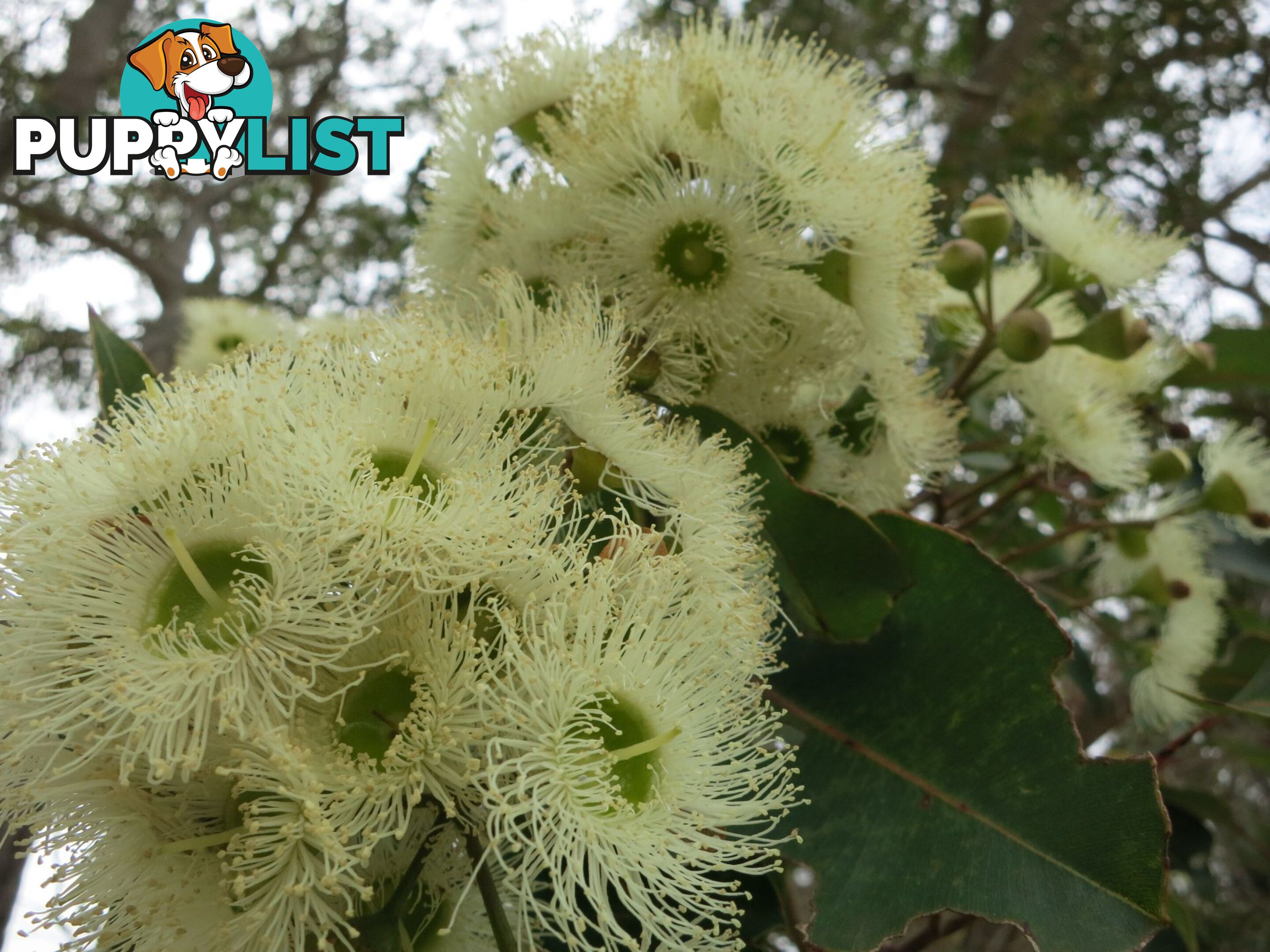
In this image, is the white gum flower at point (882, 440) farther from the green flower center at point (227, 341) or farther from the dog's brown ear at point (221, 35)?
the dog's brown ear at point (221, 35)

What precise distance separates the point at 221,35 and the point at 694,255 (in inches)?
72.7

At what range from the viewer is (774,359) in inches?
49.9

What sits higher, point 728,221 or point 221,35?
point 728,221

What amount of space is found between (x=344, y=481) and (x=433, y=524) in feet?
0.25

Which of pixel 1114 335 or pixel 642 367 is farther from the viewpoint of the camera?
pixel 1114 335

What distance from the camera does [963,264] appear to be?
1.56 meters

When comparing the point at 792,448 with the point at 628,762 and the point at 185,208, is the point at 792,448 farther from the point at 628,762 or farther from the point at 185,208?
the point at 185,208

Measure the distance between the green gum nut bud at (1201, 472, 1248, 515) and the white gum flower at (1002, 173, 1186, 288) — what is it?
0.44m

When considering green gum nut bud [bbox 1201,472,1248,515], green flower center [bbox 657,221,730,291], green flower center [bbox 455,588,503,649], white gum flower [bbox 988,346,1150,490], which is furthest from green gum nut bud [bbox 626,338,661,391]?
green gum nut bud [bbox 1201,472,1248,515]

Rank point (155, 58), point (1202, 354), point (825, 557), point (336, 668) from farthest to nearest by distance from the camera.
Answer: point (155, 58)
point (1202, 354)
point (825, 557)
point (336, 668)

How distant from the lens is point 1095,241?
1653mm

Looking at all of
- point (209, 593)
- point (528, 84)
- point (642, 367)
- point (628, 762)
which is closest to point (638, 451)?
point (642, 367)

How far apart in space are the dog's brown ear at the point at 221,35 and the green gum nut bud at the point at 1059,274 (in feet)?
6.38

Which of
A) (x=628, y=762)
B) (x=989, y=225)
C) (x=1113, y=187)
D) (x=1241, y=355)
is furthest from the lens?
(x=1113, y=187)
